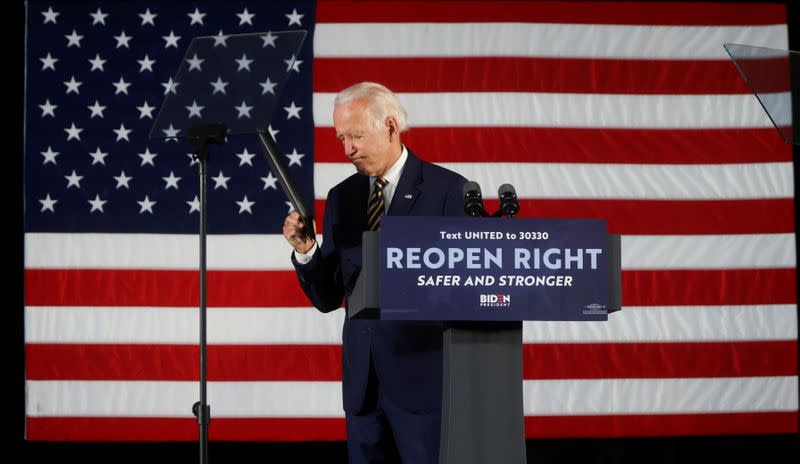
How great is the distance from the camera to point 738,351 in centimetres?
317

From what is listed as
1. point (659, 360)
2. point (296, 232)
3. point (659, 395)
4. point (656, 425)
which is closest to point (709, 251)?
point (659, 360)

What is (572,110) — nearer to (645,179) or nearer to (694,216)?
(645,179)

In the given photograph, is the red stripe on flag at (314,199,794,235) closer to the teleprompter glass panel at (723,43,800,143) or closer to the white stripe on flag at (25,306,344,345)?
the white stripe on flag at (25,306,344,345)

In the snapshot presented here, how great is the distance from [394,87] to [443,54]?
0.78ft

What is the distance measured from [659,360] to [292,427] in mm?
1432

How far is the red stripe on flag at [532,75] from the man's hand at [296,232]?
1.47 metres

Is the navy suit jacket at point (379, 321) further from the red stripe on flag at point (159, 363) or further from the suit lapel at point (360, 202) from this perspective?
the red stripe on flag at point (159, 363)

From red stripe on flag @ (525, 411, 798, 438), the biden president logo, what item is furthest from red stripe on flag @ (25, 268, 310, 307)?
the biden president logo

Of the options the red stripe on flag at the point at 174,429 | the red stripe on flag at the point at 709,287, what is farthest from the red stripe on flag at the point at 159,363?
the red stripe on flag at the point at 709,287

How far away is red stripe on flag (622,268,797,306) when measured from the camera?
10.4 feet

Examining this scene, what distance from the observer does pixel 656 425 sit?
124 inches

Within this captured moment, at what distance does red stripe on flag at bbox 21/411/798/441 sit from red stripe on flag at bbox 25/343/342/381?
0.17 m

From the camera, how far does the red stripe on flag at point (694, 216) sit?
3186 mm
